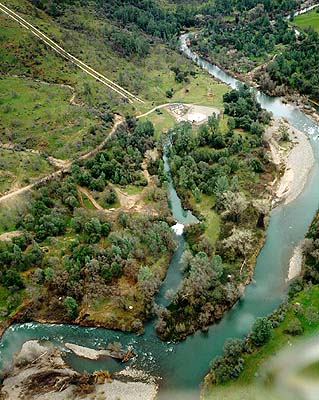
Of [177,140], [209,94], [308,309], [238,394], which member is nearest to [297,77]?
[209,94]

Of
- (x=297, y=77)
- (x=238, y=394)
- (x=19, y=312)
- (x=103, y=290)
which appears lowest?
(x=19, y=312)

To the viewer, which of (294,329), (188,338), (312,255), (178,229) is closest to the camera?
(294,329)

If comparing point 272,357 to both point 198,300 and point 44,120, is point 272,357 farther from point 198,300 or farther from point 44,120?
point 44,120

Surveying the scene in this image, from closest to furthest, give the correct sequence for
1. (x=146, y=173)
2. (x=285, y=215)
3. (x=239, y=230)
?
(x=239, y=230) → (x=285, y=215) → (x=146, y=173)

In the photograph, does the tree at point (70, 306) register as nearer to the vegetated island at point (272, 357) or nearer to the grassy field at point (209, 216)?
the vegetated island at point (272, 357)

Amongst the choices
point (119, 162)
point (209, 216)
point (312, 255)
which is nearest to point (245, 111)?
point (119, 162)

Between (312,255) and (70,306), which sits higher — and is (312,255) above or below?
above

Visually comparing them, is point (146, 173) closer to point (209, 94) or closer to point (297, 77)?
point (209, 94)
